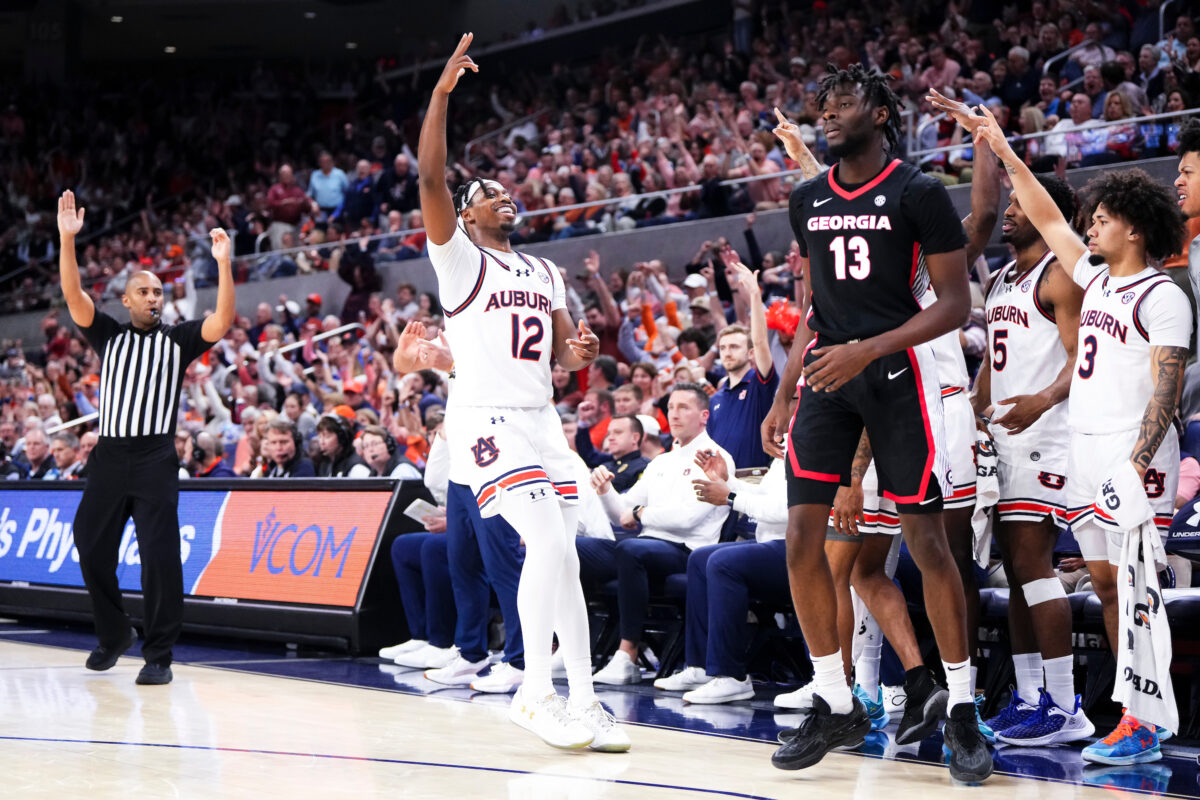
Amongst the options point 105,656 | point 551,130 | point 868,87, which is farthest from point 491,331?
point 551,130

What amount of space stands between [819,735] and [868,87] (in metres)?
2.16

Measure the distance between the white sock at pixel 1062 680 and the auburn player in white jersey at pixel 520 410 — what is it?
5.40ft

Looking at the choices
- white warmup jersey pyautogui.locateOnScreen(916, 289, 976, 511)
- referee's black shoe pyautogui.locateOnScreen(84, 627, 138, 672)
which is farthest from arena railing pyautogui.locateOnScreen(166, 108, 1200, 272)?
referee's black shoe pyautogui.locateOnScreen(84, 627, 138, 672)

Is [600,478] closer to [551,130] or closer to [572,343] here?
[572,343]

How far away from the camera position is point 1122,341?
4648 millimetres

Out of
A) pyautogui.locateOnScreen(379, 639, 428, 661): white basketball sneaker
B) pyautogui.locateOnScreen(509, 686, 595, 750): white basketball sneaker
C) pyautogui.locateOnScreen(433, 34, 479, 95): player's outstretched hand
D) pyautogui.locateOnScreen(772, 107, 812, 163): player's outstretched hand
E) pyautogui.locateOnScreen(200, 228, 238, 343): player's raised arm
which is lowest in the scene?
pyautogui.locateOnScreen(379, 639, 428, 661): white basketball sneaker

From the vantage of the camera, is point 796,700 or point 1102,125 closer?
point 796,700

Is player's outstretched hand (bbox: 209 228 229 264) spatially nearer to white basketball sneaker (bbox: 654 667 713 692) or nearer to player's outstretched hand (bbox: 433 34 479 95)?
player's outstretched hand (bbox: 433 34 479 95)

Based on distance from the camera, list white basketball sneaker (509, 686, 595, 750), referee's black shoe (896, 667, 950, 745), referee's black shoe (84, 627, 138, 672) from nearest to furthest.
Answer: referee's black shoe (896, 667, 950, 745) < white basketball sneaker (509, 686, 595, 750) < referee's black shoe (84, 627, 138, 672)

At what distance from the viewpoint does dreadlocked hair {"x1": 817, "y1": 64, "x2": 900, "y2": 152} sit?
437 cm

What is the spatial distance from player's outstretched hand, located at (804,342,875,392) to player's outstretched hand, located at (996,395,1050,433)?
1167mm

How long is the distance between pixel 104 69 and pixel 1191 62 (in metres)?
22.6

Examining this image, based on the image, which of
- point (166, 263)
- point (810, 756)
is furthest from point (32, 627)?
point (166, 263)

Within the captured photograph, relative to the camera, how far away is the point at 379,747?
4.80 metres
